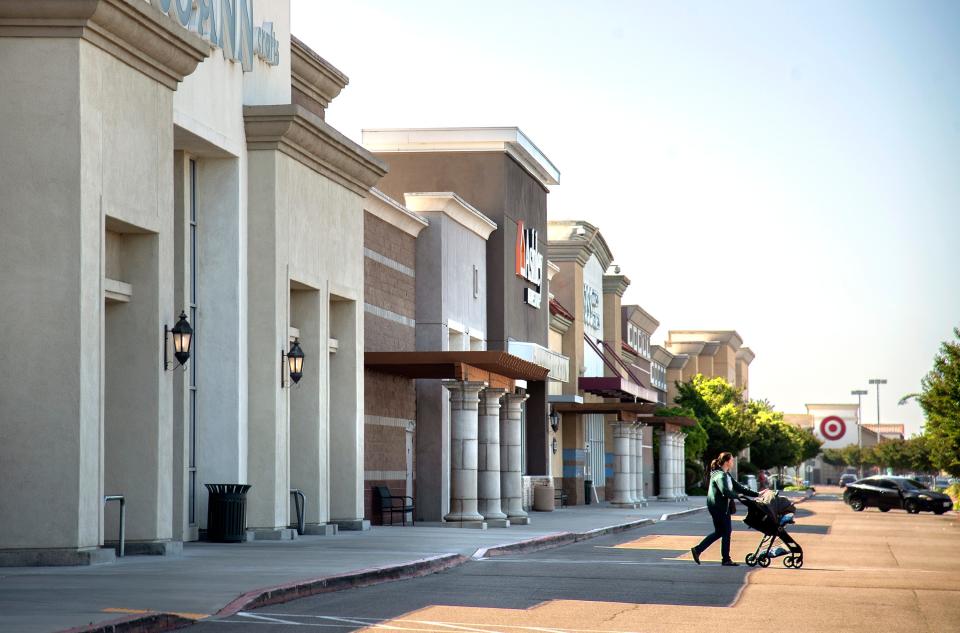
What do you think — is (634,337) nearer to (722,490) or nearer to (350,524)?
(350,524)

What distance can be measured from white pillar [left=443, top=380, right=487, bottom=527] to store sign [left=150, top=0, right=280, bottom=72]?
9.74 m

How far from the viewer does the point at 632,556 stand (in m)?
25.5

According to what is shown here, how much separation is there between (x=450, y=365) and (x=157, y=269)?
14.1 m

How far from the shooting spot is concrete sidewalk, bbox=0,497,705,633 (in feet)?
44.5

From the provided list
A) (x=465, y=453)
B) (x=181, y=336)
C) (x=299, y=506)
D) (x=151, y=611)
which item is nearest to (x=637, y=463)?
(x=465, y=453)

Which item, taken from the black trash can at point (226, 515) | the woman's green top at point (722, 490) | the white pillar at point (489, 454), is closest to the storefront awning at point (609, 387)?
the white pillar at point (489, 454)

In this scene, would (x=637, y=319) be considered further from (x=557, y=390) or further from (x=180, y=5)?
(x=180, y=5)

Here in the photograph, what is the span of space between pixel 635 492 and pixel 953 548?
86.7ft

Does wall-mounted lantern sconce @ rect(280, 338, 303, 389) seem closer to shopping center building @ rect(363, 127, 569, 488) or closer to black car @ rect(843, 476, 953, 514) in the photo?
shopping center building @ rect(363, 127, 569, 488)


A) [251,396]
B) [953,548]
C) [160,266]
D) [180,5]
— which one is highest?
[180,5]

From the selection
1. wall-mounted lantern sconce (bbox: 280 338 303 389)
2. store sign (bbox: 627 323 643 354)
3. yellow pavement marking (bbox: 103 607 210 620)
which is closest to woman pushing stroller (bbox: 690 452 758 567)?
wall-mounted lantern sconce (bbox: 280 338 303 389)

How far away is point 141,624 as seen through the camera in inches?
500

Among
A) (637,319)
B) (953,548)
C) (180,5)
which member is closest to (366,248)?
(180,5)

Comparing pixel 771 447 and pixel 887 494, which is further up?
pixel 771 447
